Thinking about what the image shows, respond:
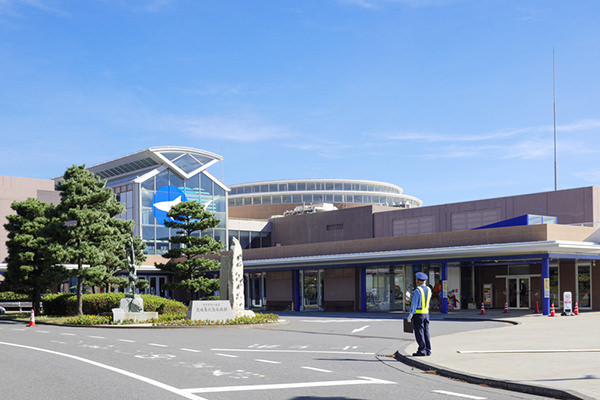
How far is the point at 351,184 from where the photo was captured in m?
84.2

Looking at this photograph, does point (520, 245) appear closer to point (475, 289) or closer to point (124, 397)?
point (475, 289)

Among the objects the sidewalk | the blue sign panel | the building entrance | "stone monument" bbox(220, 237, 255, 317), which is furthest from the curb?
the blue sign panel

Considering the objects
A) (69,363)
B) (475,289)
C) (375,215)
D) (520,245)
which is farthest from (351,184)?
(69,363)

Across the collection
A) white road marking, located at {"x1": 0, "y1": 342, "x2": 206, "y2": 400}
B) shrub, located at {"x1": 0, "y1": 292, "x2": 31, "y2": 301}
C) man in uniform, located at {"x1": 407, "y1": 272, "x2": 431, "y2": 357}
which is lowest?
shrub, located at {"x1": 0, "y1": 292, "x2": 31, "y2": 301}

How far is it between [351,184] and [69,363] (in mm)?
71957

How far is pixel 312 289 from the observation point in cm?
4506

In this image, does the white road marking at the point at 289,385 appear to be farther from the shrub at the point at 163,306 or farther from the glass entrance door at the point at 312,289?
the glass entrance door at the point at 312,289

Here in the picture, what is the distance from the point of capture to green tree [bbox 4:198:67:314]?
3644 centimetres

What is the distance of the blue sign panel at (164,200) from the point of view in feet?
181

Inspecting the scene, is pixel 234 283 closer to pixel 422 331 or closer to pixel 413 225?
pixel 422 331

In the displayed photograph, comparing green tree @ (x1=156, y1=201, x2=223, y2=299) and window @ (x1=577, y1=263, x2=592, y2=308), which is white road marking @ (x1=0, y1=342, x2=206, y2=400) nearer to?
green tree @ (x1=156, y1=201, x2=223, y2=299)

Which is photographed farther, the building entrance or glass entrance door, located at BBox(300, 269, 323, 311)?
the building entrance

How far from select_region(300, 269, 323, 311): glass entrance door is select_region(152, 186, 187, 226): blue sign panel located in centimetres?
1482

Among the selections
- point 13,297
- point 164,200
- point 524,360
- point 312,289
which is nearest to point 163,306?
point 312,289
